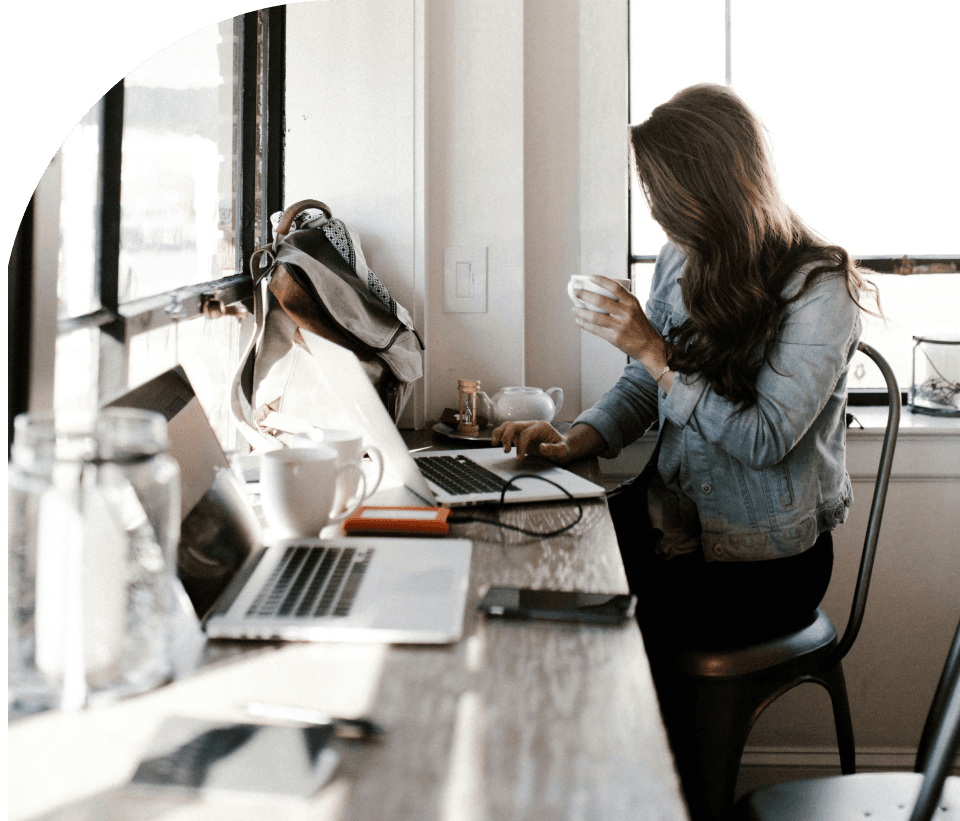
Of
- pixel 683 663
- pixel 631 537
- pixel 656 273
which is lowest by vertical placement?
pixel 683 663

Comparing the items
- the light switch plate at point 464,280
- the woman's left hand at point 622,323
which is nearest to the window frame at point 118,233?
the light switch plate at point 464,280

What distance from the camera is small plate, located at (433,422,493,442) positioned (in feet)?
5.38

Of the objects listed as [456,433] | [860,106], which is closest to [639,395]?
[456,433]

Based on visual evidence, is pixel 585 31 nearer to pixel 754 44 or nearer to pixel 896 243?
pixel 754 44

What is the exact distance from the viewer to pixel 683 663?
→ 1.30 meters

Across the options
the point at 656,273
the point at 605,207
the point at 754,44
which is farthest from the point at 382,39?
the point at 754,44

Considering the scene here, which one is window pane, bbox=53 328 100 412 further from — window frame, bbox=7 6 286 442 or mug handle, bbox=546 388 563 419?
mug handle, bbox=546 388 563 419

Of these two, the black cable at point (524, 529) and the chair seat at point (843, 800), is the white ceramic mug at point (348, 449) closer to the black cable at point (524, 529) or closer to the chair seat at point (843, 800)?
the black cable at point (524, 529)

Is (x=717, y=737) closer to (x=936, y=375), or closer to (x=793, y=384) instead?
(x=793, y=384)

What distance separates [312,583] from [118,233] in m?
0.59

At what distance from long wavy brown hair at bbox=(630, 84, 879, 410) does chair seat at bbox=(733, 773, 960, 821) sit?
58cm

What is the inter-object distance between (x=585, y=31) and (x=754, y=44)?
0.43 m

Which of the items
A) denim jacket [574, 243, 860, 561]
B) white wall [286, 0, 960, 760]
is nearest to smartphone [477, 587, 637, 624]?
denim jacket [574, 243, 860, 561]

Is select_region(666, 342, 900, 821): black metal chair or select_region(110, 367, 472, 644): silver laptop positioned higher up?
select_region(110, 367, 472, 644): silver laptop
